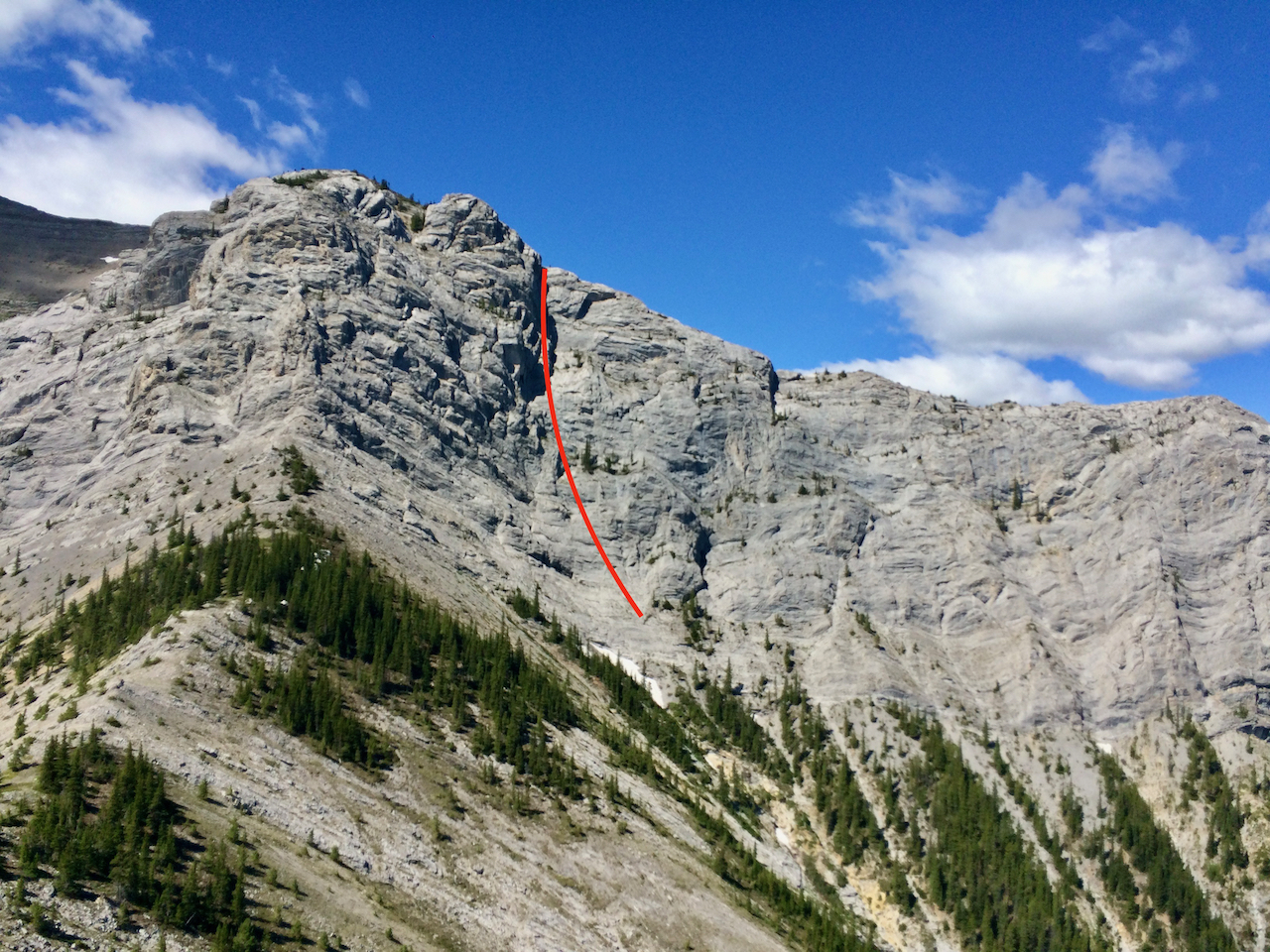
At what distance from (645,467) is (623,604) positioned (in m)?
23.4

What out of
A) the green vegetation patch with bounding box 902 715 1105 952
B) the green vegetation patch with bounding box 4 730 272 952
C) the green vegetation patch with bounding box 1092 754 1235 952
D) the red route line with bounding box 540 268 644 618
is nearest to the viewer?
the green vegetation patch with bounding box 4 730 272 952

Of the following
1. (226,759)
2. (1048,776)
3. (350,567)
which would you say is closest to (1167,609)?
(1048,776)

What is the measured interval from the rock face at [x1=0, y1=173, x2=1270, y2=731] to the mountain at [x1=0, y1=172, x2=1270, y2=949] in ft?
2.07

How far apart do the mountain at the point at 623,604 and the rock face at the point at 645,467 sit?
63 centimetres

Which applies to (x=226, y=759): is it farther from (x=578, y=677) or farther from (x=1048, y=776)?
(x=1048, y=776)

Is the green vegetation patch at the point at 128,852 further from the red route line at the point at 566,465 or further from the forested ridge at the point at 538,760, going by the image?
the red route line at the point at 566,465

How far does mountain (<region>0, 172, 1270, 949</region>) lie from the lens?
74.2 metres

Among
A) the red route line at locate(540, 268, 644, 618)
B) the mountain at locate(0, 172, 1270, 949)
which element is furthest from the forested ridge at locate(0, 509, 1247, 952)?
the red route line at locate(540, 268, 644, 618)

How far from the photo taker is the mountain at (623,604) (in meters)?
74.2

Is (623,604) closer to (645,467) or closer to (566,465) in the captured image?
(645,467)

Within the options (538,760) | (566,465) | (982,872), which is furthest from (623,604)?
(982,872)

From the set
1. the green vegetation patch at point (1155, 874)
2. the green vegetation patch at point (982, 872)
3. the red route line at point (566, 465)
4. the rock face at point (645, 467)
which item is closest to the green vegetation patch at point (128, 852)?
the rock face at point (645, 467)

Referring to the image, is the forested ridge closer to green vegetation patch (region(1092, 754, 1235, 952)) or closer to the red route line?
green vegetation patch (region(1092, 754, 1235, 952))

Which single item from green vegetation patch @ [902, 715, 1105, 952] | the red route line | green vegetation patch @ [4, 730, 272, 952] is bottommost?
green vegetation patch @ [4, 730, 272, 952]
